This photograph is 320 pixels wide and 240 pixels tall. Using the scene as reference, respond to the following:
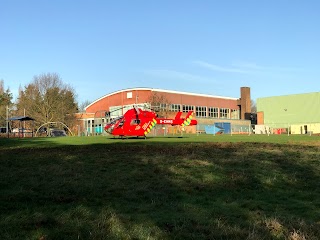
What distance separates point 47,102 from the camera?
64750mm

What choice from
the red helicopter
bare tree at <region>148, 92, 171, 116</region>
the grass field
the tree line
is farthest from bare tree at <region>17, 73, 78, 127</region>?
the grass field

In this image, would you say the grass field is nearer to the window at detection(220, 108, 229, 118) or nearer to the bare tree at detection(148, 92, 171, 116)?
the bare tree at detection(148, 92, 171, 116)

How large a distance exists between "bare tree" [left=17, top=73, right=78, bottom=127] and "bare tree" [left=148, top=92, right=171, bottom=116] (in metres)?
16.8

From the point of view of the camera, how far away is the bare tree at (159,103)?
7552cm

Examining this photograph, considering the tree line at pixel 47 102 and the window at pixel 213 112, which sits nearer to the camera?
the tree line at pixel 47 102

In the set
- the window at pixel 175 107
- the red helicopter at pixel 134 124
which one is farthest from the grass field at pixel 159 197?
the window at pixel 175 107

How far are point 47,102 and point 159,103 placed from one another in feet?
76.8

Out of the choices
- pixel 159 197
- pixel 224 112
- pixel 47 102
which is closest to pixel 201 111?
pixel 224 112

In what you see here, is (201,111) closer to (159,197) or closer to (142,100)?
(142,100)

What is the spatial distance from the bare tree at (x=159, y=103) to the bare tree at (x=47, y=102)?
1679 cm

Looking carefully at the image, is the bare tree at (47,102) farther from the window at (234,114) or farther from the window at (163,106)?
the window at (234,114)

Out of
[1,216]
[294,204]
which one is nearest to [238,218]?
[294,204]

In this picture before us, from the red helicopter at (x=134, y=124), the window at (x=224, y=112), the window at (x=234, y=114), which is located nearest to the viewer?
the red helicopter at (x=134, y=124)

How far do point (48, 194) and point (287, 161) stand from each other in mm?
7992
